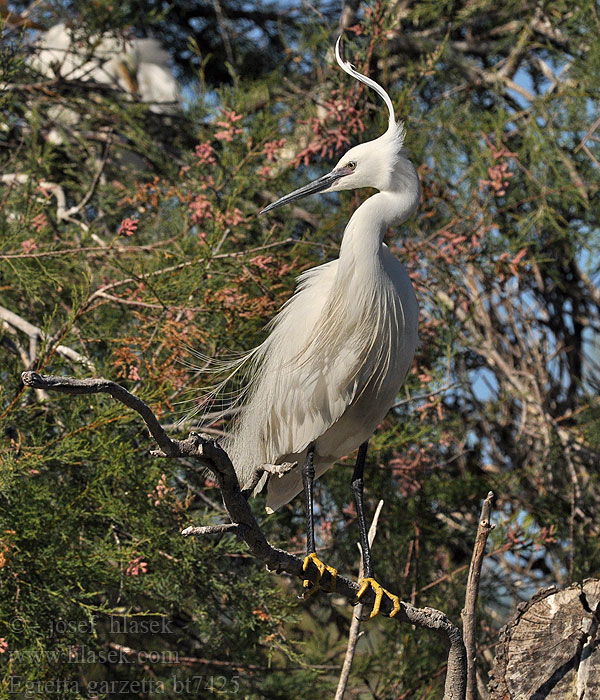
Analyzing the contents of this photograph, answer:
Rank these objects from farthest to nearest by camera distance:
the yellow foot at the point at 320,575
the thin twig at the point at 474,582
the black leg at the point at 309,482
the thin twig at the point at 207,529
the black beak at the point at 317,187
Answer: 1. the black beak at the point at 317,187
2. the black leg at the point at 309,482
3. the yellow foot at the point at 320,575
4. the thin twig at the point at 474,582
5. the thin twig at the point at 207,529

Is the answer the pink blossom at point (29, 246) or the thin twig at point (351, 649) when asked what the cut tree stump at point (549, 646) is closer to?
the thin twig at point (351, 649)

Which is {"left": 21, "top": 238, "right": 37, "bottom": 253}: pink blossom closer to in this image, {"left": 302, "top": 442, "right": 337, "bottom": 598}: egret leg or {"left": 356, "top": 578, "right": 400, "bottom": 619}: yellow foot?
{"left": 302, "top": 442, "right": 337, "bottom": 598}: egret leg

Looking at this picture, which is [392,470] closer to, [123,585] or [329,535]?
[329,535]

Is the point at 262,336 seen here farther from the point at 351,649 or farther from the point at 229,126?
the point at 351,649

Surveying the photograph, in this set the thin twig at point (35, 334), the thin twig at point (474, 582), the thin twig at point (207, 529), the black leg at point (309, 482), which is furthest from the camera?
the thin twig at point (35, 334)

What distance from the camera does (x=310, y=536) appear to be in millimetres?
1950

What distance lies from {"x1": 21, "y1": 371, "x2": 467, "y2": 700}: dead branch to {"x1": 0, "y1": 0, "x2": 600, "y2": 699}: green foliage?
66 centimetres

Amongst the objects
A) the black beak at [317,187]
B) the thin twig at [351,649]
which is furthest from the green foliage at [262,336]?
the thin twig at [351,649]

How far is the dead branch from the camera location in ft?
3.84

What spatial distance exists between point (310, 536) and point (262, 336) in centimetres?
90

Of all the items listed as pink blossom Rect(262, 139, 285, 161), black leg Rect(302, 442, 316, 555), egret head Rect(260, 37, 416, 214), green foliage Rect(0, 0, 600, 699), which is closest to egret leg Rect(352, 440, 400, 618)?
black leg Rect(302, 442, 316, 555)

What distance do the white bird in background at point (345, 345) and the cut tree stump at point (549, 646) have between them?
293mm

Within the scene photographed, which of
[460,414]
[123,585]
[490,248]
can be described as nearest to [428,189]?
[490,248]

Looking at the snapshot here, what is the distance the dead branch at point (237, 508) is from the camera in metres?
1.17
